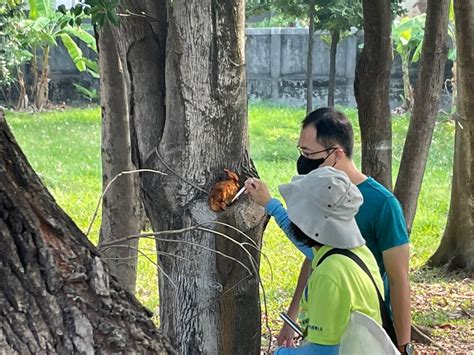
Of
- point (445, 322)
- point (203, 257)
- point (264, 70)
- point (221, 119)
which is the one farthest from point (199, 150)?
point (264, 70)

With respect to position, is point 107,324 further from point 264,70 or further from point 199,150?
point 264,70

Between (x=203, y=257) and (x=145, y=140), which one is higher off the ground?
(x=145, y=140)

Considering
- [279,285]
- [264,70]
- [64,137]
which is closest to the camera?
[279,285]

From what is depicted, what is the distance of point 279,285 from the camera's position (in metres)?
7.70

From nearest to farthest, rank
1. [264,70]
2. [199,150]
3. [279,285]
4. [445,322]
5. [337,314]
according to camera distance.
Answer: [337,314], [199,150], [445,322], [279,285], [264,70]

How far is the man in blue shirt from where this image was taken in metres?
3.46

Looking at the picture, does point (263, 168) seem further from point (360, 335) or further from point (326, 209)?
point (360, 335)

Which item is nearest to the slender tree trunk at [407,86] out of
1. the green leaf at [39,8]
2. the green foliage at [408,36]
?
the green foliage at [408,36]

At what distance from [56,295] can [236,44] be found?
2.08 meters

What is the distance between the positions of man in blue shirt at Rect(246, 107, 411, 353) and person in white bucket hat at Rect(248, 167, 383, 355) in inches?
19.2

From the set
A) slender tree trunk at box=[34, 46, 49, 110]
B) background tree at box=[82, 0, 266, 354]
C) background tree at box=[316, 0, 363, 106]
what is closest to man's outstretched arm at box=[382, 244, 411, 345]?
background tree at box=[82, 0, 266, 354]

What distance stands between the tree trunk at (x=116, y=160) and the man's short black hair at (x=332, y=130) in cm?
220

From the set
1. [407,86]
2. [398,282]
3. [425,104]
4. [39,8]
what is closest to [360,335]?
[398,282]

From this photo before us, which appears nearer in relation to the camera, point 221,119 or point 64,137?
point 221,119
